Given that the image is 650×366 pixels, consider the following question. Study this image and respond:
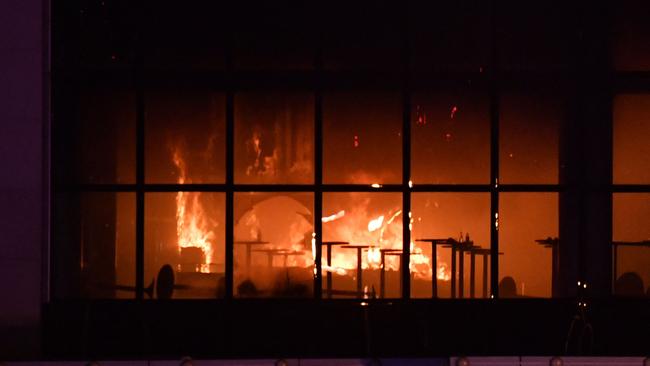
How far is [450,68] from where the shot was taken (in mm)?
12391

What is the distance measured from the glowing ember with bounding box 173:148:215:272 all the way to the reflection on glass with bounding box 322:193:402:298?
50.1 inches

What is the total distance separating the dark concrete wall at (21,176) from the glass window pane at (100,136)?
0.44 meters

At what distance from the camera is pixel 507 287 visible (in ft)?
40.6

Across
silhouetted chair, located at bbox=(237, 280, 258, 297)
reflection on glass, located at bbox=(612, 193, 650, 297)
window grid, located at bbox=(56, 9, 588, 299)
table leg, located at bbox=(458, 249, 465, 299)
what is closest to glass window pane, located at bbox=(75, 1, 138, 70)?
window grid, located at bbox=(56, 9, 588, 299)

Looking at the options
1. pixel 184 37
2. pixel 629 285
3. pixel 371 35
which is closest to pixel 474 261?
pixel 629 285

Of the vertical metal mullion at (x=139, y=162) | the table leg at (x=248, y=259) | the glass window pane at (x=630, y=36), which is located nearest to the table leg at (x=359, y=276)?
the table leg at (x=248, y=259)

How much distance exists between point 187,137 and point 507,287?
3871 millimetres

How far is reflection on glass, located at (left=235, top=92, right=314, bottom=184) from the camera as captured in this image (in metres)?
12.3

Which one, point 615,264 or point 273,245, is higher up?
point 273,245

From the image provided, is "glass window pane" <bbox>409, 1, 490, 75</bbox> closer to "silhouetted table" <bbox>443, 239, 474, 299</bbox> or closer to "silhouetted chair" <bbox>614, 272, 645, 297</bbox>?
"silhouetted table" <bbox>443, 239, 474, 299</bbox>

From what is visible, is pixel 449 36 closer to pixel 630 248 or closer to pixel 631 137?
pixel 631 137

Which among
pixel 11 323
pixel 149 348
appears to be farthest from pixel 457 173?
pixel 11 323

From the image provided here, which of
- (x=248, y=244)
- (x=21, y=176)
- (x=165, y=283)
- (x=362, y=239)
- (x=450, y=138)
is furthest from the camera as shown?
(x=450, y=138)

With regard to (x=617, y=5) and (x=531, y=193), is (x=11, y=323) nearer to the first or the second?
(x=531, y=193)
